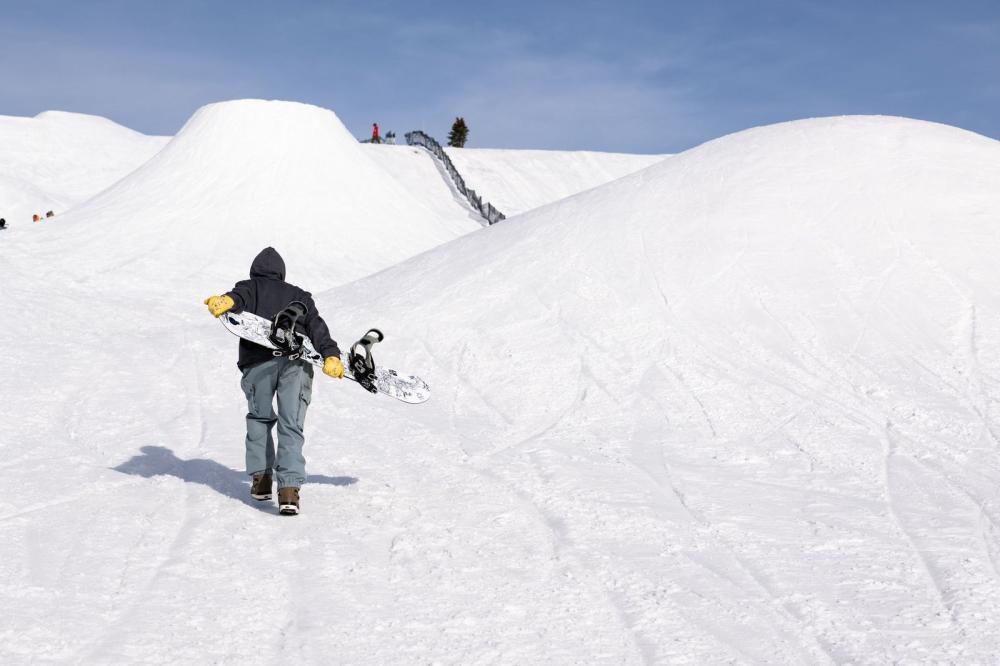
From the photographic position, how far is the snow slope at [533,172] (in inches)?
1656

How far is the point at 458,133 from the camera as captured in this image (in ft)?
181

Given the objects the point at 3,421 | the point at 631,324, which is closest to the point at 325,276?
the point at 631,324

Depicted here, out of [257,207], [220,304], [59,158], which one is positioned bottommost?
[220,304]

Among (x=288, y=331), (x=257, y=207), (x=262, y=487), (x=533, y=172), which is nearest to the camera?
(x=288, y=331)

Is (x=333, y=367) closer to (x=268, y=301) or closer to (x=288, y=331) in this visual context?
(x=288, y=331)

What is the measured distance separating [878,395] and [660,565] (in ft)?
16.8

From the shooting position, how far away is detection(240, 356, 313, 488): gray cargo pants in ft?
17.3

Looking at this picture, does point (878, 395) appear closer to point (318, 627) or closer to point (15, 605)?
point (318, 627)

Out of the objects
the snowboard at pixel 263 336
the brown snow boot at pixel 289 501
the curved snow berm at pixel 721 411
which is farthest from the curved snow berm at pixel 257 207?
the brown snow boot at pixel 289 501

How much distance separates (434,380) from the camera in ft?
32.7

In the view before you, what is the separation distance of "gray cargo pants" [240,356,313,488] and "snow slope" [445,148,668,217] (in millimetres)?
34043

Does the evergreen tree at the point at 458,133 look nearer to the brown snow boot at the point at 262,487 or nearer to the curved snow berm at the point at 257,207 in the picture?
the curved snow berm at the point at 257,207

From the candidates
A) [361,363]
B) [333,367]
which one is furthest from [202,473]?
[333,367]

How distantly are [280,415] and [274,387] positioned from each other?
190 millimetres
